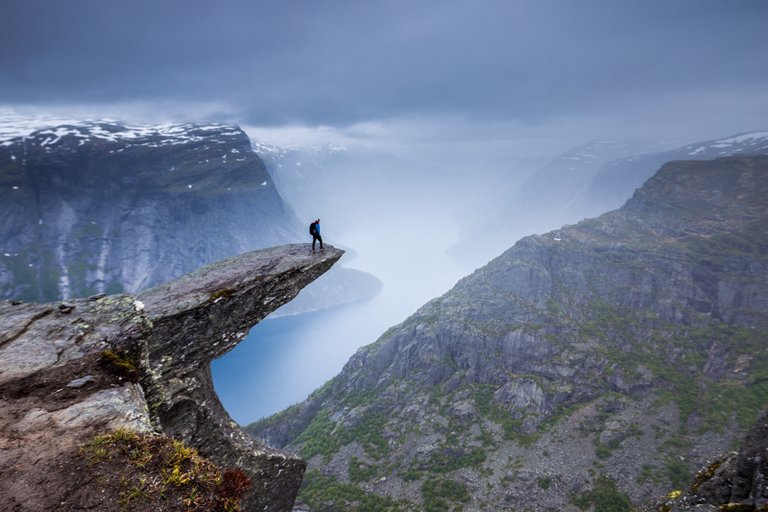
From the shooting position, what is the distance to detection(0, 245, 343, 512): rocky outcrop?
927 centimetres

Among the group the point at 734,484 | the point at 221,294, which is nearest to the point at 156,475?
the point at 221,294

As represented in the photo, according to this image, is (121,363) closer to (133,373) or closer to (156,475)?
(133,373)

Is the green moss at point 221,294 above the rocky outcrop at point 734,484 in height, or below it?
above

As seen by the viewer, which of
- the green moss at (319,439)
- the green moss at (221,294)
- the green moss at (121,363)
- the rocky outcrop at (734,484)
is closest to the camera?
the rocky outcrop at (734,484)

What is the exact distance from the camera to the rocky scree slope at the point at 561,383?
10225cm

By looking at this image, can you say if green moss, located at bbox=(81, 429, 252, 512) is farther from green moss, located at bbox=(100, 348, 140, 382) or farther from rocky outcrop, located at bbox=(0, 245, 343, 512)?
green moss, located at bbox=(100, 348, 140, 382)

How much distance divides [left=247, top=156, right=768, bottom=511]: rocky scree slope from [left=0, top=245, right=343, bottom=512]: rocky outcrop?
323 ft

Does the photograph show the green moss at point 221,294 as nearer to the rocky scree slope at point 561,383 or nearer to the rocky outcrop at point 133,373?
the rocky outcrop at point 133,373

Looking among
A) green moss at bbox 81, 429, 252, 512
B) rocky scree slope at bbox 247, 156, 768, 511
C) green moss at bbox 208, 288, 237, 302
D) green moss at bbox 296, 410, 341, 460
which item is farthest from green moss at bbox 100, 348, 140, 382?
green moss at bbox 296, 410, 341, 460

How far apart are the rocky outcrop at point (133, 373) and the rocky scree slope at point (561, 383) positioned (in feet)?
323

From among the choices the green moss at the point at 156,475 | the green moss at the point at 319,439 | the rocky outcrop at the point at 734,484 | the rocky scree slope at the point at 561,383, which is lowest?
the green moss at the point at 319,439

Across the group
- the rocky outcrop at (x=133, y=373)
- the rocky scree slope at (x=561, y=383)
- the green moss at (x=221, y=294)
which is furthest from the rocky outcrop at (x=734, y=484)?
the rocky scree slope at (x=561, y=383)

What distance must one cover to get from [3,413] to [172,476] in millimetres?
6516

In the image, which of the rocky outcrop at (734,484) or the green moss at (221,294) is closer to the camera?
the rocky outcrop at (734,484)
